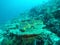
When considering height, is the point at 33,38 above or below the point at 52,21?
below

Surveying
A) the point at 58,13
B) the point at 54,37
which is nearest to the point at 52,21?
the point at 58,13

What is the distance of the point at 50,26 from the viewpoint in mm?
7781

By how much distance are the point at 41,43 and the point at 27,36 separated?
3.02 feet

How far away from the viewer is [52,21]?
7.87 metres

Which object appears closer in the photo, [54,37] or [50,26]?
[54,37]

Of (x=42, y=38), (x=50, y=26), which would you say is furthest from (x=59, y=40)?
(x=50, y=26)

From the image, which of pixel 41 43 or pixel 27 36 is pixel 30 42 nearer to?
pixel 27 36

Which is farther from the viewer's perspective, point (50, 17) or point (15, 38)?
point (50, 17)

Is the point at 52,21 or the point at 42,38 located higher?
the point at 52,21

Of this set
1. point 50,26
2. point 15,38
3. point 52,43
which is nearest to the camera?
point 15,38

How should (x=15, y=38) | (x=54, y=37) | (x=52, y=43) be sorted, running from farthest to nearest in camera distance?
(x=54, y=37) → (x=52, y=43) → (x=15, y=38)

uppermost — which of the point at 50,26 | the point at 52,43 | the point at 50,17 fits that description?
the point at 50,17

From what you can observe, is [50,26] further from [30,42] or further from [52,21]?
[30,42]

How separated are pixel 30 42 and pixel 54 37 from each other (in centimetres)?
174
